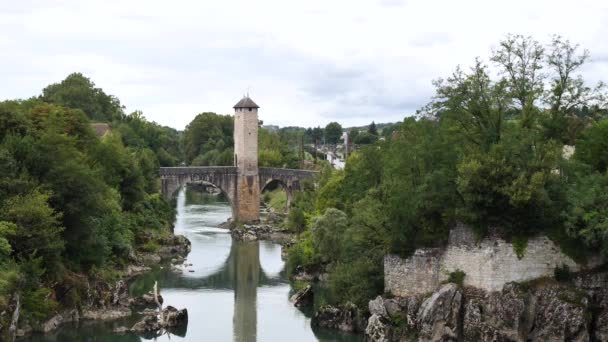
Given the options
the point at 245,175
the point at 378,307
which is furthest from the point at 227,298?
the point at 245,175

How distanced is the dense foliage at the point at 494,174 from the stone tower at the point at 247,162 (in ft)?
116

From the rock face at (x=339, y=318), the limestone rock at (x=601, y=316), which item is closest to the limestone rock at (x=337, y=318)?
the rock face at (x=339, y=318)

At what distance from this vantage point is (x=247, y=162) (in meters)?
77.9

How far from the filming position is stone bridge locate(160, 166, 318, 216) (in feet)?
243

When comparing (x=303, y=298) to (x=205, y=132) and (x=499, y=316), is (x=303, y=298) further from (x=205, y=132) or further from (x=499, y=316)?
(x=205, y=132)

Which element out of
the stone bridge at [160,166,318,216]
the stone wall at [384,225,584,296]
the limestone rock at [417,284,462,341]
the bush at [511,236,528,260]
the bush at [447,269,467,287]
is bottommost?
the limestone rock at [417,284,462,341]

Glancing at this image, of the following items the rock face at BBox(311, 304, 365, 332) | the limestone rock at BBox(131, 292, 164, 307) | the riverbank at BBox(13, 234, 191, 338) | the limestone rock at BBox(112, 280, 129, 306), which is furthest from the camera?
the limestone rock at BBox(131, 292, 164, 307)

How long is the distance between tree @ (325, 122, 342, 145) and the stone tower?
292 ft

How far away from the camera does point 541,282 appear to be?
107 ft

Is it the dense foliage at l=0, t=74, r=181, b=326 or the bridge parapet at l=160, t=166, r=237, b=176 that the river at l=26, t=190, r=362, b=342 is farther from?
the bridge parapet at l=160, t=166, r=237, b=176

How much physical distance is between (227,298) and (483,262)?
650 inches

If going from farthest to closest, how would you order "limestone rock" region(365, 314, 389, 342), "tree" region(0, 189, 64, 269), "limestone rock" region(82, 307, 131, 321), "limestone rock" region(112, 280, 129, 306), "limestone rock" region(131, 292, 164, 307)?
"limestone rock" region(131, 292, 164, 307) → "limestone rock" region(112, 280, 129, 306) → "limestone rock" region(82, 307, 131, 321) → "tree" region(0, 189, 64, 269) → "limestone rock" region(365, 314, 389, 342)

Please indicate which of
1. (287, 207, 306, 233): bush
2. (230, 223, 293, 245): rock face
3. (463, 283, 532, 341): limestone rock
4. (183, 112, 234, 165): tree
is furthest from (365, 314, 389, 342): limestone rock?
(183, 112, 234, 165): tree

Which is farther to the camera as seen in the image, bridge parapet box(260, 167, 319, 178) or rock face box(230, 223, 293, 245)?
bridge parapet box(260, 167, 319, 178)
